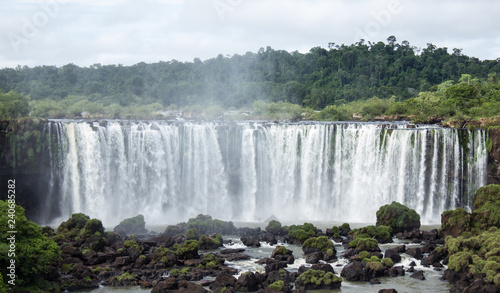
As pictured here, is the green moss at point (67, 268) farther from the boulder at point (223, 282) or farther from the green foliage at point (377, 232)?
the green foliage at point (377, 232)

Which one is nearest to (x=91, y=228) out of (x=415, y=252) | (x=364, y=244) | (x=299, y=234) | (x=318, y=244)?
(x=299, y=234)

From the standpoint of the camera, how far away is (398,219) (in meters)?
33.5

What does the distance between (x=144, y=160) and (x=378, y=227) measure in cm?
1699

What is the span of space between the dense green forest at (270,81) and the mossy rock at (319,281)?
31050 mm

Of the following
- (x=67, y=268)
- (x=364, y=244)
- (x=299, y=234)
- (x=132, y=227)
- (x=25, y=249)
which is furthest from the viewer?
(x=132, y=227)

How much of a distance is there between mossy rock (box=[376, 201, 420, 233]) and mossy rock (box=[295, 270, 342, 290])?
32.7 ft

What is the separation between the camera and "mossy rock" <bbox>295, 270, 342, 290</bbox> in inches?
953

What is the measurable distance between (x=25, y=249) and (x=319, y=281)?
11443mm

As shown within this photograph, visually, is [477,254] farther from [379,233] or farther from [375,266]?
[379,233]

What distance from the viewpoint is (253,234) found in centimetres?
3331

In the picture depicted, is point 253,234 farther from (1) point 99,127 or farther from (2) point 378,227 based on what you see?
(1) point 99,127

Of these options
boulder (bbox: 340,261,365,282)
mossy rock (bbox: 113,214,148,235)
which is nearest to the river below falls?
boulder (bbox: 340,261,365,282)

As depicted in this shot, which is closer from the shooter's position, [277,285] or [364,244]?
[277,285]

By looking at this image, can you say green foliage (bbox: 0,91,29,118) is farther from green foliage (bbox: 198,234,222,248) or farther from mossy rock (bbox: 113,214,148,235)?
green foliage (bbox: 198,234,222,248)
